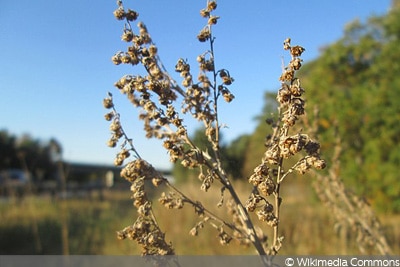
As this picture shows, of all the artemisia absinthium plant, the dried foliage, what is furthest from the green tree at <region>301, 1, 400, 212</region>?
the artemisia absinthium plant

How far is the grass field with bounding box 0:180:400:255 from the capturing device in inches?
242

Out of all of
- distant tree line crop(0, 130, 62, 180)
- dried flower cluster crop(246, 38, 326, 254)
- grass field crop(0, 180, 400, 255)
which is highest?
distant tree line crop(0, 130, 62, 180)

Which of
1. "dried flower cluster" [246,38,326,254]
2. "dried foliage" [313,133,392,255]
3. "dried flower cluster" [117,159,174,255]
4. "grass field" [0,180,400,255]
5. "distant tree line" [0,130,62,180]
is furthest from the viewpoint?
"distant tree line" [0,130,62,180]

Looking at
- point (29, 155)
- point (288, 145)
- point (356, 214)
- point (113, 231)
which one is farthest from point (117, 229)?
point (288, 145)

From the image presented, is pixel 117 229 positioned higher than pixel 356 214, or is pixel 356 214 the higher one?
pixel 356 214

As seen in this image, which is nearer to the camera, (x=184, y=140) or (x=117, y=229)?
(x=184, y=140)

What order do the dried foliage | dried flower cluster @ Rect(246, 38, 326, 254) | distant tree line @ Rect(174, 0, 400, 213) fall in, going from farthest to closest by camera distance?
distant tree line @ Rect(174, 0, 400, 213)
the dried foliage
dried flower cluster @ Rect(246, 38, 326, 254)

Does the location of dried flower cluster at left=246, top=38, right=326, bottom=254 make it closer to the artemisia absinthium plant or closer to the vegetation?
the artemisia absinthium plant

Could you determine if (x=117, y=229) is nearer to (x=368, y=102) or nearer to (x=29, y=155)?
(x=29, y=155)

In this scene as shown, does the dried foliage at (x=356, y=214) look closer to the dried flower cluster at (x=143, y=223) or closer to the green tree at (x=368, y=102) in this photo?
the dried flower cluster at (x=143, y=223)

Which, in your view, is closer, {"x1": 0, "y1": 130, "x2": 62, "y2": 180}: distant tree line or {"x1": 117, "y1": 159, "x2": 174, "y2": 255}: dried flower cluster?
{"x1": 117, "y1": 159, "x2": 174, "y2": 255}: dried flower cluster

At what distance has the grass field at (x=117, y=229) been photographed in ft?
20.2

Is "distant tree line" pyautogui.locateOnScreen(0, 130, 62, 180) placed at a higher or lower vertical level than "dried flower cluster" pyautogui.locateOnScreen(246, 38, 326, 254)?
higher

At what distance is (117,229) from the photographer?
8344 mm
